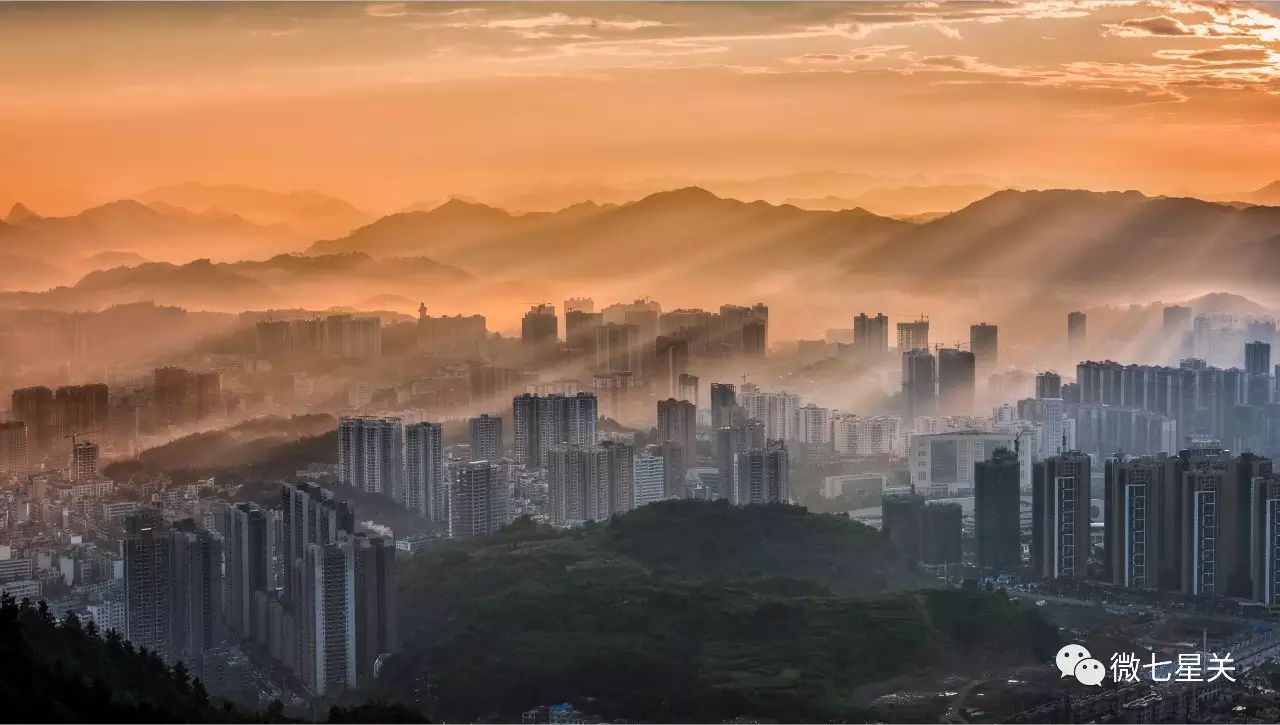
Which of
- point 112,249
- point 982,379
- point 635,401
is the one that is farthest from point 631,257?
point 112,249

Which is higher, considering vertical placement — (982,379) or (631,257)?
(631,257)

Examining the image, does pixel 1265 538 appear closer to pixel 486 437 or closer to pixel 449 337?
pixel 486 437

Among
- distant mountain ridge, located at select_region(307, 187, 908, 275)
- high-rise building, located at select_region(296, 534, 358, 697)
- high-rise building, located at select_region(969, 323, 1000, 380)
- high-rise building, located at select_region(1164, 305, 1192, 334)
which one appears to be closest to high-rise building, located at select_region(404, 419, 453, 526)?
distant mountain ridge, located at select_region(307, 187, 908, 275)

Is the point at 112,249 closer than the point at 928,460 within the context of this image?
Yes

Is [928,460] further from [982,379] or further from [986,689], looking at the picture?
[986,689]

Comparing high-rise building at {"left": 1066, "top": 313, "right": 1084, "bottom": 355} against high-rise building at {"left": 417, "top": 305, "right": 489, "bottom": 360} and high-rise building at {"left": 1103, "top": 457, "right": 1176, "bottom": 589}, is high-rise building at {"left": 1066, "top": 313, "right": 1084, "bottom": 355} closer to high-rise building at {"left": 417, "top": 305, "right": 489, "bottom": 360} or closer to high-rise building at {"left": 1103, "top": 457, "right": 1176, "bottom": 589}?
high-rise building at {"left": 417, "top": 305, "right": 489, "bottom": 360}

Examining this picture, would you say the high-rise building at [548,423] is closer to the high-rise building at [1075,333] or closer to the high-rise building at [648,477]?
the high-rise building at [648,477]

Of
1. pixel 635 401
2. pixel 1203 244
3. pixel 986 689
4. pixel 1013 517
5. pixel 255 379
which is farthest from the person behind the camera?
pixel 1203 244
